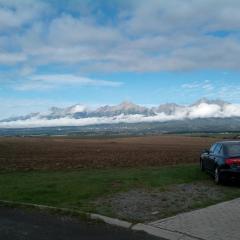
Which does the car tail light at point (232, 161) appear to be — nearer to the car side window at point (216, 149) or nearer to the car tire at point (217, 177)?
the car tire at point (217, 177)

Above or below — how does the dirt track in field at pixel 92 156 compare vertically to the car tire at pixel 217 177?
below

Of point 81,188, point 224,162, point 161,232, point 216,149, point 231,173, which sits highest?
point 216,149

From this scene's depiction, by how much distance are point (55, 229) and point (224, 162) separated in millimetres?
7891

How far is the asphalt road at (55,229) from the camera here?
27.7 ft

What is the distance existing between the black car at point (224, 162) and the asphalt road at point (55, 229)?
21.7 feet

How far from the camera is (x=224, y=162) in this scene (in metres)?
15.6

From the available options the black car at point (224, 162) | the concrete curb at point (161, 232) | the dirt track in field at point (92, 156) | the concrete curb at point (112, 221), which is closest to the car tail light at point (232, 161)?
the black car at point (224, 162)

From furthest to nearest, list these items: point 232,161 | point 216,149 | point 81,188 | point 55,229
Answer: point 216,149 < point 232,161 < point 81,188 < point 55,229

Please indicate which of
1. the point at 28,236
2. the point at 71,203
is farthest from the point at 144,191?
the point at 28,236

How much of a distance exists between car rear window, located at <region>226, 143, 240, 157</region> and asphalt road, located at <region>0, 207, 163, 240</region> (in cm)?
733

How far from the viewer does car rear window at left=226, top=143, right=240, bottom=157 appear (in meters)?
15.8

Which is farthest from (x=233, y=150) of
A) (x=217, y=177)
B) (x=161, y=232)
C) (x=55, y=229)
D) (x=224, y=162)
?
(x=55, y=229)

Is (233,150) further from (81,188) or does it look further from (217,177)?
(81,188)

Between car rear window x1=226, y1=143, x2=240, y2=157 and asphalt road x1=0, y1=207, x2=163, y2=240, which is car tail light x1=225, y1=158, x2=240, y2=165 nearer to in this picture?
car rear window x1=226, y1=143, x2=240, y2=157
